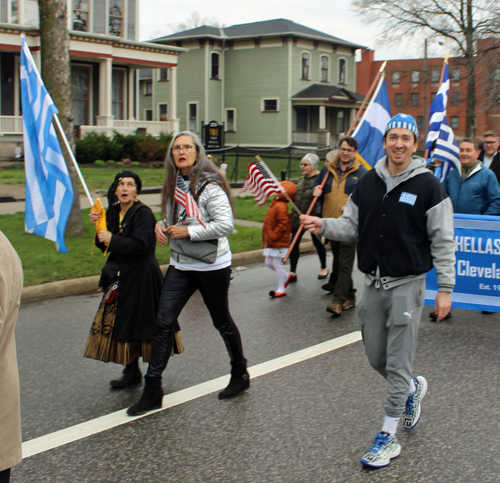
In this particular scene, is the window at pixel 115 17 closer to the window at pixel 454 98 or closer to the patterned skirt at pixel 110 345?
the patterned skirt at pixel 110 345

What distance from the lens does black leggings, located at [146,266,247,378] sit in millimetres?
4363

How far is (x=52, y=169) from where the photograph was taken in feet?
22.9

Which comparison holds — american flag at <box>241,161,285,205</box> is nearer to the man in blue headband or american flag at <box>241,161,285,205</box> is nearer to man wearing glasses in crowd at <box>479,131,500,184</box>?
the man in blue headband

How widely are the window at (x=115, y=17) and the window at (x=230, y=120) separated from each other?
13603 mm

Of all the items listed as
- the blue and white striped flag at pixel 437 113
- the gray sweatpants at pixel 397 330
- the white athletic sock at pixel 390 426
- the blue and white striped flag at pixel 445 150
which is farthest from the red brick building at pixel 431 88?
the white athletic sock at pixel 390 426

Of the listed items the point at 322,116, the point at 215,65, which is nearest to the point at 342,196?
the point at 322,116

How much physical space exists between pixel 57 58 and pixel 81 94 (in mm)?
20075

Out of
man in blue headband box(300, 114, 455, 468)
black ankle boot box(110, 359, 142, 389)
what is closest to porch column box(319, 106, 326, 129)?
black ankle boot box(110, 359, 142, 389)

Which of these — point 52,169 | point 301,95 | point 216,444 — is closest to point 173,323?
point 216,444

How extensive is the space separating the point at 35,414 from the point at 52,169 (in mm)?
3328

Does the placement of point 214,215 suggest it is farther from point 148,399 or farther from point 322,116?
point 322,116

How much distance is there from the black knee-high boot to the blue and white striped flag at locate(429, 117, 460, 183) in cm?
445

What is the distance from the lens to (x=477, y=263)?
6785mm

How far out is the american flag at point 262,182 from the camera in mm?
5605
